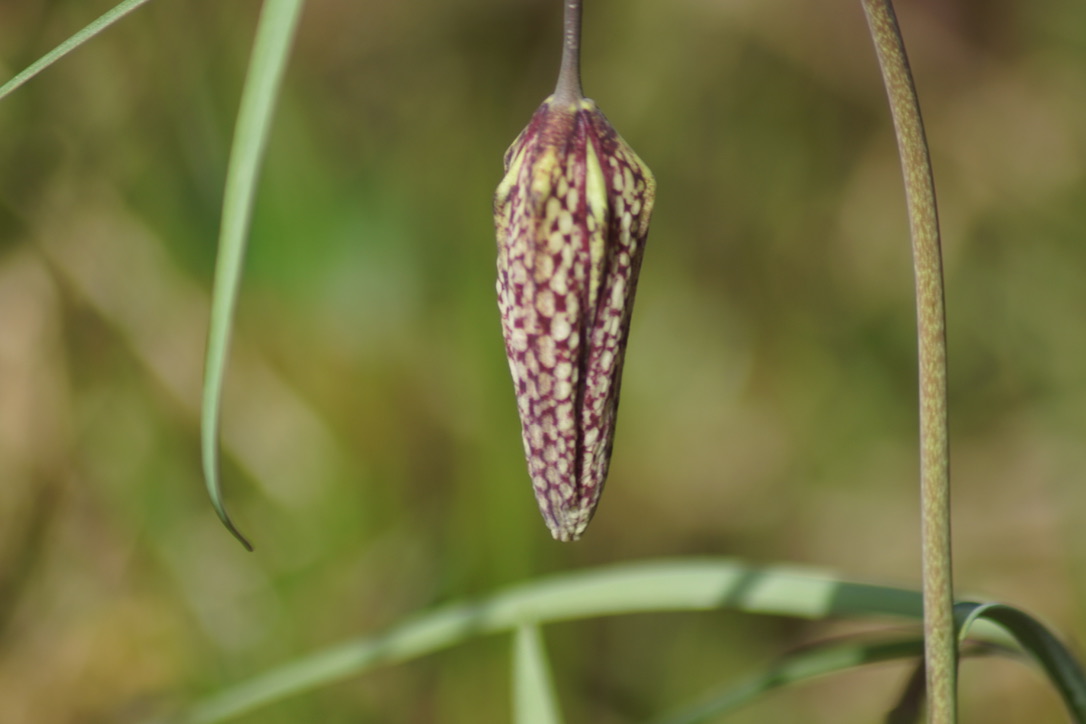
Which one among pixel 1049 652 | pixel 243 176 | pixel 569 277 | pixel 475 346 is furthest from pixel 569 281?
pixel 475 346

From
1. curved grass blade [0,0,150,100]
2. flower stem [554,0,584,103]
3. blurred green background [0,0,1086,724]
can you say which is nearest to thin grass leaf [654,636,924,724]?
flower stem [554,0,584,103]

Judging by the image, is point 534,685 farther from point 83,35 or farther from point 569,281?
point 83,35

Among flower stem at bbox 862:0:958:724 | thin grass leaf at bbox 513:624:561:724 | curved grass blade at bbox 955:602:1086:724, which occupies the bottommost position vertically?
thin grass leaf at bbox 513:624:561:724

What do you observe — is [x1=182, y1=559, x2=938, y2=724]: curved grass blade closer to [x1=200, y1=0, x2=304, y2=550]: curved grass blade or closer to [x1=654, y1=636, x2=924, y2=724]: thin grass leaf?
[x1=654, y1=636, x2=924, y2=724]: thin grass leaf

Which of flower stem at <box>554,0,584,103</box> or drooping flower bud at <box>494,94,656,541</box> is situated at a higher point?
flower stem at <box>554,0,584,103</box>

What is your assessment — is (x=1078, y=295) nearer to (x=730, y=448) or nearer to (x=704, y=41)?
(x=730, y=448)

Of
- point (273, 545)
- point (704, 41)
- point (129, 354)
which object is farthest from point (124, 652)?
point (704, 41)

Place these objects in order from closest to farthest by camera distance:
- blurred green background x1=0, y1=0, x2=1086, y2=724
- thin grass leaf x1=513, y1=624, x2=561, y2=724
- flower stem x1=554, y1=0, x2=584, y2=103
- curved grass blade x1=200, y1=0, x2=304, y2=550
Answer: curved grass blade x1=200, y1=0, x2=304, y2=550 → flower stem x1=554, y1=0, x2=584, y2=103 → thin grass leaf x1=513, y1=624, x2=561, y2=724 → blurred green background x1=0, y1=0, x2=1086, y2=724
